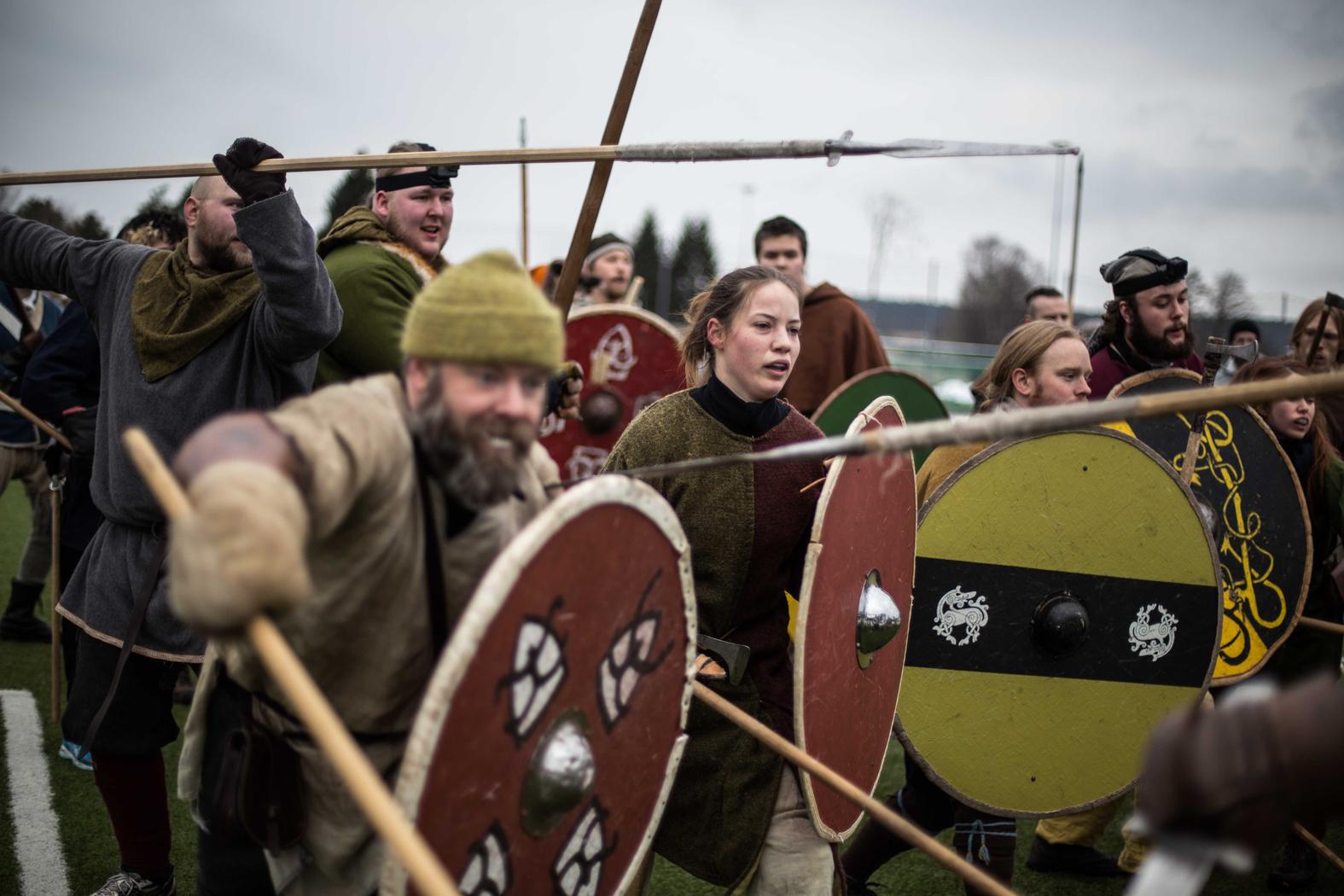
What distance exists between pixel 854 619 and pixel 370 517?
124 cm

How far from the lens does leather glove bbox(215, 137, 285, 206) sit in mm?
2467

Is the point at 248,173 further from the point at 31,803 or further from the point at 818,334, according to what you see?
the point at 818,334

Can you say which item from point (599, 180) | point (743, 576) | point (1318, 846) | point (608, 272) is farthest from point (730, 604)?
point (608, 272)

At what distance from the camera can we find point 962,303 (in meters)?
45.3

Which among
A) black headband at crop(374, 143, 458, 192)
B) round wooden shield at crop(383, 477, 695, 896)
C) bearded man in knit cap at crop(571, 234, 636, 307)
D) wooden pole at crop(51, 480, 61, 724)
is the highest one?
black headband at crop(374, 143, 458, 192)

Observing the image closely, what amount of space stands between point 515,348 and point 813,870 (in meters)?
1.53

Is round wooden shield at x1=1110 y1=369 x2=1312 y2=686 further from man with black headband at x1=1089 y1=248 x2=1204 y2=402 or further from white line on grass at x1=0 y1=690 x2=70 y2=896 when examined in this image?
white line on grass at x1=0 y1=690 x2=70 y2=896

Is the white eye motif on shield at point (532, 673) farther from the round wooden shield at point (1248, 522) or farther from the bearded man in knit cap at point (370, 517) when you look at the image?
the round wooden shield at point (1248, 522)

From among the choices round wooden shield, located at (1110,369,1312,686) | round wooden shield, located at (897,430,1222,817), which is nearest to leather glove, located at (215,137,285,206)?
round wooden shield, located at (897,430,1222,817)

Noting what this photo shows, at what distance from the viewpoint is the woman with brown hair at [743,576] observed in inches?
99.6

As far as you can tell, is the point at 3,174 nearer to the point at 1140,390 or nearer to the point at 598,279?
the point at 1140,390

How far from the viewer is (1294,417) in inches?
154

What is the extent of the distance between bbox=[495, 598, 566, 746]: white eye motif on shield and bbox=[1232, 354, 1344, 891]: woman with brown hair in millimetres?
3141

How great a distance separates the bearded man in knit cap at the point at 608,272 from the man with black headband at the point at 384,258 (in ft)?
10.8
